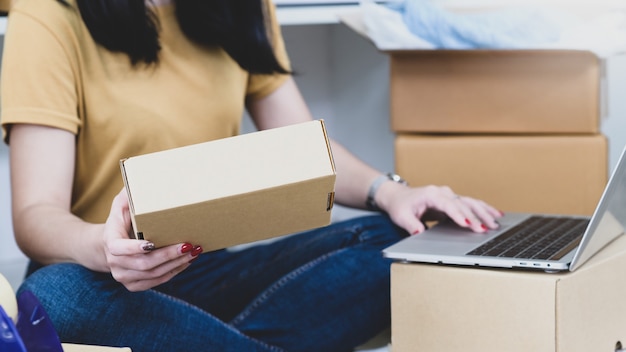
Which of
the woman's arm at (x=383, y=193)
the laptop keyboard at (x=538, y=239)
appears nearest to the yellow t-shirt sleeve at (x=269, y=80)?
the woman's arm at (x=383, y=193)

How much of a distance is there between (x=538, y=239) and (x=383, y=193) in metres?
0.24

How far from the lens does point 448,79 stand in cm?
129

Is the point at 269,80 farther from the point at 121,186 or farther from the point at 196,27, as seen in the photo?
the point at 121,186

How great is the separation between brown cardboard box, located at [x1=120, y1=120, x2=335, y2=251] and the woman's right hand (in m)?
0.02

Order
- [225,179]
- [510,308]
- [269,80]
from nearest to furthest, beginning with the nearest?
[225,179]
[510,308]
[269,80]

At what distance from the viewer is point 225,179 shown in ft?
2.09

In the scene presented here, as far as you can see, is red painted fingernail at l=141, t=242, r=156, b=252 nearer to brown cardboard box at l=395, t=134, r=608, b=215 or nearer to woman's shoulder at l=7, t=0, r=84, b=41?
woman's shoulder at l=7, t=0, r=84, b=41

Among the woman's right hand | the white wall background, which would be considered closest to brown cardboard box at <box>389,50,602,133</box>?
the white wall background

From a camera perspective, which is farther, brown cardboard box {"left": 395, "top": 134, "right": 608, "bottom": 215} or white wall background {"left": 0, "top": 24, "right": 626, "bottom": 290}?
white wall background {"left": 0, "top": 24, "right": 626, "bottom": 290}

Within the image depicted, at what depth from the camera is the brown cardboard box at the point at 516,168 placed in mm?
1250

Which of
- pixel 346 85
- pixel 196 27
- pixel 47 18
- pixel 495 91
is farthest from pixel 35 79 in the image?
pixel 346 85

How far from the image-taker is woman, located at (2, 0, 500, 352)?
2.78 ft

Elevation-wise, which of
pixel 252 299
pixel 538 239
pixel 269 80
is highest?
pixel 269 80

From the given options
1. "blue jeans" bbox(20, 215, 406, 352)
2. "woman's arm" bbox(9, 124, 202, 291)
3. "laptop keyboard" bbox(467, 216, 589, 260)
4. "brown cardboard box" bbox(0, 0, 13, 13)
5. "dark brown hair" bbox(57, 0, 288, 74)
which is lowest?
"blue jeans" bbox(20, 215, 406, 352)
